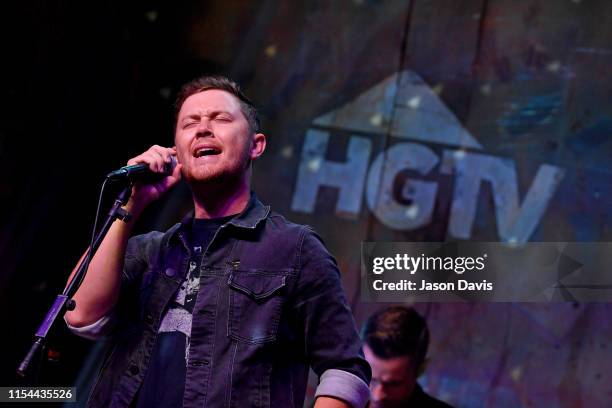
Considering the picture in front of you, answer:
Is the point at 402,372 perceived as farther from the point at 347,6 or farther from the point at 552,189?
the point at 347,6

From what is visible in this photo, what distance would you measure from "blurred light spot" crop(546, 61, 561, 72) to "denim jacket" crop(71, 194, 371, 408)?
2.47 metres

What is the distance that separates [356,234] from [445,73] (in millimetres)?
1066

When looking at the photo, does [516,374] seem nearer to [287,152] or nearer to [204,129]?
[287,152]

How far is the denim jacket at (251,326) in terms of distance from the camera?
1.59m

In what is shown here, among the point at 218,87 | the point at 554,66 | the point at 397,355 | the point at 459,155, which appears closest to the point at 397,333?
the point at 397,355

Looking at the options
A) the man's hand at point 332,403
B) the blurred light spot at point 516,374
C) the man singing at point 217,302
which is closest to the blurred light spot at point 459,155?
the blurred light spot at point 516,374

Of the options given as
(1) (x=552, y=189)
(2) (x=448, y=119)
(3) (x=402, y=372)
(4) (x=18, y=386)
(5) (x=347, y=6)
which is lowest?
(4) (x=18, y=386)

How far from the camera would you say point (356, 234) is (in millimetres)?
3732

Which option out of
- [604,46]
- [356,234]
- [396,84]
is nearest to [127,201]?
[356,234]

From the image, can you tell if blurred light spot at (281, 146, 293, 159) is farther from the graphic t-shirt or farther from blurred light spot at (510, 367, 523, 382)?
the graphic t-shirt

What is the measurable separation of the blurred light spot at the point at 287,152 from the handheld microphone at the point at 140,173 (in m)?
2.04

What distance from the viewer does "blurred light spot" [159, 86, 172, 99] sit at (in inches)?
152

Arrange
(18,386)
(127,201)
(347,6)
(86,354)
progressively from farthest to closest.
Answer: (347,6)
(86,354)
(18,386)
(127,201)

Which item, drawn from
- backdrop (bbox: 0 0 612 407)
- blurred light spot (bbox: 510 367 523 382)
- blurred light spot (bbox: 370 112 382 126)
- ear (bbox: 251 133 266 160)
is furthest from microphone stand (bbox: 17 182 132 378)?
blurred light spot (bbox: 510 367 523 382)
